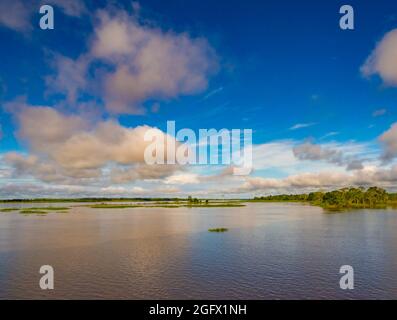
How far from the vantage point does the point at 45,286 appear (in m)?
26.6

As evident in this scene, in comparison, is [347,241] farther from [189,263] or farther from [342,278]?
[189,263]

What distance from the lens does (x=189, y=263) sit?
3394 centimetres

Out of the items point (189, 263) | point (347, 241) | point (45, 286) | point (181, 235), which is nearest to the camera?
point (45, 286)

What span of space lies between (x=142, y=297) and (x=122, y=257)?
12.6 m

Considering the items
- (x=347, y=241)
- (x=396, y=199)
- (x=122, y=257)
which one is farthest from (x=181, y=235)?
(x=396, y=199)

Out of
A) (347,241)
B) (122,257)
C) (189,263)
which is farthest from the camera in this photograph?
(347,241)

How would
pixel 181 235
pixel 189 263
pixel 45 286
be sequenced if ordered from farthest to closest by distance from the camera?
pixel 181 235
pixel 189 263
pixel 45 286
